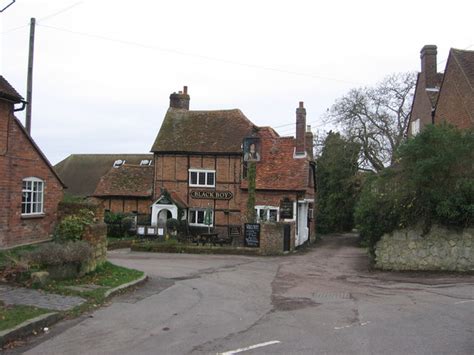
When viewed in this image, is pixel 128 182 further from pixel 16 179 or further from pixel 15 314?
pixel 15 314

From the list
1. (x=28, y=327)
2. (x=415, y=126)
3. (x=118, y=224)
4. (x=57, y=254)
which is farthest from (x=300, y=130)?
(x=28, y=327)

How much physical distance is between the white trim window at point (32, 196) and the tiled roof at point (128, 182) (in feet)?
50.8

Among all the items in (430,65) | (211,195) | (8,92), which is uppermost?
(430,65)

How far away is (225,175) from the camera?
32.7 meters

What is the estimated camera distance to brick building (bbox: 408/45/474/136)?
25.1 meters

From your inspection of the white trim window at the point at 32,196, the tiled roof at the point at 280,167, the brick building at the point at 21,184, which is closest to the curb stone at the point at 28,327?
the brick building at the point at 21,184

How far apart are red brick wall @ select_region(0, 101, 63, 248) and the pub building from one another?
45.1ft

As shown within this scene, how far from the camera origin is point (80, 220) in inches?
531

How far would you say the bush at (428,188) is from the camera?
1725 centimetres

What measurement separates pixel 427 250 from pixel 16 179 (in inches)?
A: 591

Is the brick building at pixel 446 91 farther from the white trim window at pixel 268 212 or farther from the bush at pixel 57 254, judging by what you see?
the bush at pixel 57 254

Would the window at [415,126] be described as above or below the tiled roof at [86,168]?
above

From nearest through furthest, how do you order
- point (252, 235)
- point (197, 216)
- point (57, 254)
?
point (57, 254)
point (252, 235)
point (197, 216)

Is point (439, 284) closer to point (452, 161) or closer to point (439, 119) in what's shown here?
point (452, 161)
